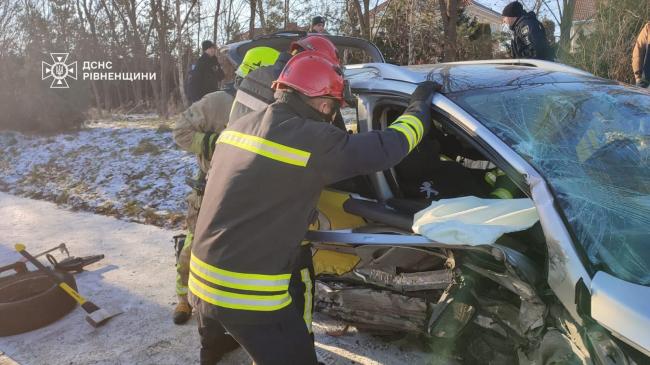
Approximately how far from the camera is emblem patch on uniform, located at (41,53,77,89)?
46.6 ft

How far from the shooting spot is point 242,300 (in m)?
1.92

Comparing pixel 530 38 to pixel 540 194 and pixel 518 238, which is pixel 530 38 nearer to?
pixel 518 238

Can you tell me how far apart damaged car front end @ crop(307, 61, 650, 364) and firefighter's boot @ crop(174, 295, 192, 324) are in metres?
1.17

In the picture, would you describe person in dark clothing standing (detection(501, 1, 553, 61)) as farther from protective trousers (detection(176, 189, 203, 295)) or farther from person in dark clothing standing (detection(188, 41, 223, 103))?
person in dark clothing standing (detection(188, 41, 223, 103))

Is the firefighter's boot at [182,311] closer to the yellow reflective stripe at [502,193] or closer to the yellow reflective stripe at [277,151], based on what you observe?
the yellow reflective stripe at [277,151]

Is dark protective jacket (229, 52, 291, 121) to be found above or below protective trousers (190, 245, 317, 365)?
above

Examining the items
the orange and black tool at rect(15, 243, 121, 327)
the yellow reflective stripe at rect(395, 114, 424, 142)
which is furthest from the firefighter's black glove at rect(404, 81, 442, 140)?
the orange and black tool at rect(15, 243, 121, 327)

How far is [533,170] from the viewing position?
196 cm

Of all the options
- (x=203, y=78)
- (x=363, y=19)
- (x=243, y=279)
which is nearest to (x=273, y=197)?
(x=243, y=279)

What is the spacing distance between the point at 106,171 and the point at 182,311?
20.5ft

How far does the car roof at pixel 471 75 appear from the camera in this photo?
255cm

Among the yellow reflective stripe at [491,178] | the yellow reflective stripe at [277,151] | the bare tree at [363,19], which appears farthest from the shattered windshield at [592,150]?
the bare tree at [363,19]

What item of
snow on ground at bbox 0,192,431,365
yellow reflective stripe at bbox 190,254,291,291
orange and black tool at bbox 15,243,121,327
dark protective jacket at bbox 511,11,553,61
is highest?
dark protective jacket at bbox 511,11,553,61

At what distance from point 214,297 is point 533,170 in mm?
1335
